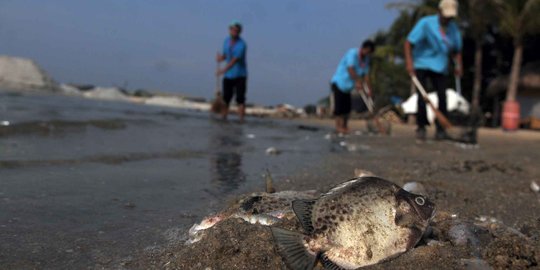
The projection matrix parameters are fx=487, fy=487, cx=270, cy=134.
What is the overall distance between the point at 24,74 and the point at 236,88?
1161 inches

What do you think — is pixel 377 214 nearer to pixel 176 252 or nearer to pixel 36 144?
pixel 176 252

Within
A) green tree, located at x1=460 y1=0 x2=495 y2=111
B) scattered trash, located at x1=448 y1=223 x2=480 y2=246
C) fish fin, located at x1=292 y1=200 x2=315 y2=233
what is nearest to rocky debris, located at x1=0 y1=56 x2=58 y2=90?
green tree, located at x1=460 y1=0 x2=495 y2=111

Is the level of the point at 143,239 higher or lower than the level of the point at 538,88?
lower

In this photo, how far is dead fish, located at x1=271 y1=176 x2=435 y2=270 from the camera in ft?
5.19

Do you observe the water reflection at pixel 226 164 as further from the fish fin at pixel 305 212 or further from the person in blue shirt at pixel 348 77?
the person in blue shirt at pixel 348 77

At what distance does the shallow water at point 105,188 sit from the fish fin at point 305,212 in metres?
0.62

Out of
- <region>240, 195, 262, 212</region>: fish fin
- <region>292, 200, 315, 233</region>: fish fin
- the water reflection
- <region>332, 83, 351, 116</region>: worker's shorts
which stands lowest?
the water reflection

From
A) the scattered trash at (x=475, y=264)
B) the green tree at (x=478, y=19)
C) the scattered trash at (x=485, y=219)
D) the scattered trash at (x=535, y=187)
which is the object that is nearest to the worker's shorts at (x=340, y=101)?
the scattered trash at (x=535, y=187)

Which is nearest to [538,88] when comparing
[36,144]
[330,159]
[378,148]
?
[378,148]

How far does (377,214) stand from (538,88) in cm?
2250

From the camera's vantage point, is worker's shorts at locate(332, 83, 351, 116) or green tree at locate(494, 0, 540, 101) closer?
worker's shorts at locate(332, 83, 351, 116)

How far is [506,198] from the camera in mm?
3154

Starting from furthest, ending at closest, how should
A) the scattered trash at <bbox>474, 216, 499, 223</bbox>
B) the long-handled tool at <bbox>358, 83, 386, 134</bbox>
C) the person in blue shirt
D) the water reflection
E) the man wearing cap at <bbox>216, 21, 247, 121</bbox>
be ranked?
the man wearing cap at <bbox>216, 21, 247, 121</bbox> < the long-handled tool at <bbox>358, 83, 386, 134</bbox> < the person in blue shirt < the water reflection < the scattered trash at <bbox>474, 216, 499, 223</bbox>

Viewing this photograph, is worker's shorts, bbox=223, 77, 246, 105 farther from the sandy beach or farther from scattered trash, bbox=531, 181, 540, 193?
Result: scattered trash, bbox=531, 181, 540, 193
